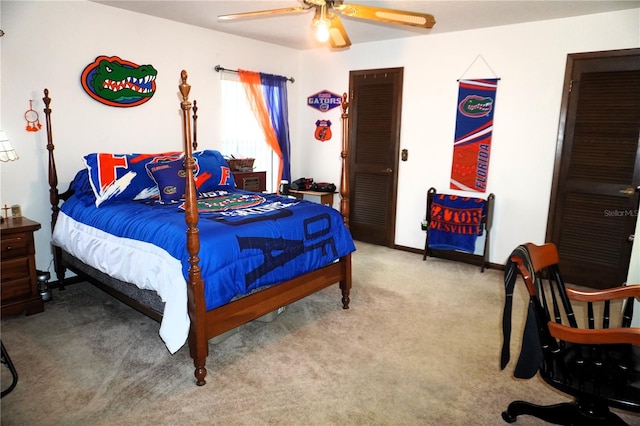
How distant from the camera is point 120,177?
10.7 feet

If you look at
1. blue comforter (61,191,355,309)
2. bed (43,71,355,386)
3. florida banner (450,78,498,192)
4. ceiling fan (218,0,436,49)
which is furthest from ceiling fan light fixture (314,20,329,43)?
florida banner (450,78,498,192)

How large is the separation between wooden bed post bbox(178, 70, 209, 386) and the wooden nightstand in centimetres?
158

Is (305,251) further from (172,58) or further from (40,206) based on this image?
(172,58)

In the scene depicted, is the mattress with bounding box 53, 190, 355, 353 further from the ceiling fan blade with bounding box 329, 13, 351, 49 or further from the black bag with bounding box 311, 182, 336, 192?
the black bag with bounding box 311, 182, 336, 192

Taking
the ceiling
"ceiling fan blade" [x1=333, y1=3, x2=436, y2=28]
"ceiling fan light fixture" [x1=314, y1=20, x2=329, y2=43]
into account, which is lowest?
"ceiling fan light fixture" [x1=314, y1=20, x2=329, y2=43]

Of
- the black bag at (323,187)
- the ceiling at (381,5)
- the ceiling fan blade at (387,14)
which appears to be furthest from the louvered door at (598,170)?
the black bag at (323,187)

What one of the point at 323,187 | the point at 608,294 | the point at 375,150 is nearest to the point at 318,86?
the point at 375,150

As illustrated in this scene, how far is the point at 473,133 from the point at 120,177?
336 centimetres

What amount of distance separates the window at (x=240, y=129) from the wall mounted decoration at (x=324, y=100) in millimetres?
852

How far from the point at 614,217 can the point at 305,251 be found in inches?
110

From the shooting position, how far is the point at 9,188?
3.25m

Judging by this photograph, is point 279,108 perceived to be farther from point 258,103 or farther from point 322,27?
point 322,27

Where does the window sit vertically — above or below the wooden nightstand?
above

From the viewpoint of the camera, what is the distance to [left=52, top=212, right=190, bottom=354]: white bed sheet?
2289mm
